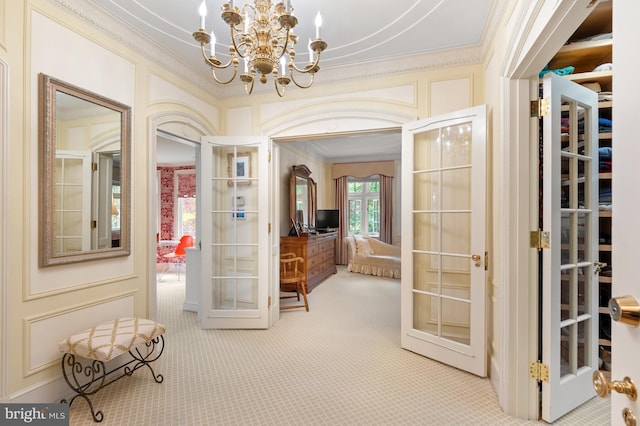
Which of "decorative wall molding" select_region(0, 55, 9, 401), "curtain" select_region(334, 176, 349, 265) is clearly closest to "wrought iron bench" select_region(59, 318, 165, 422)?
"decorative wall molding" select_region(0, 55, 9, 401)

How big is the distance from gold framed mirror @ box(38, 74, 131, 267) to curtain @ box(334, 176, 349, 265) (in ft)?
18.7

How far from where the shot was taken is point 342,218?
25.9 feet

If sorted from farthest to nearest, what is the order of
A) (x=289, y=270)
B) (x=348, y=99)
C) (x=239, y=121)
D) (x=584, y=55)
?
(x=289, y=270) < (x=239, y=121) < (x=348, y=99) < (x=584, y=55)

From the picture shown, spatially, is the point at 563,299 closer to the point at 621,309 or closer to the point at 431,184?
the point at 431,184

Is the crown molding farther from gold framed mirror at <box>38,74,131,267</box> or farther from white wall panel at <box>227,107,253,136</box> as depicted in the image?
gold framed mirror at <box>38,74,131,267</box>

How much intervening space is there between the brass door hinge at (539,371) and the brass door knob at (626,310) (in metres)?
1.67

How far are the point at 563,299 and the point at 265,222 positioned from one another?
8.86ft

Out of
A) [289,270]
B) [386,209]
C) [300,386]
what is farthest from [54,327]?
[386,209]

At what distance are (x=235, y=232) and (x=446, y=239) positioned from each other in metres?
2.29

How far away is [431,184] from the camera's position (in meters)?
2.80

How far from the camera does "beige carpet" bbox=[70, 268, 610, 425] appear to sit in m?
1.94

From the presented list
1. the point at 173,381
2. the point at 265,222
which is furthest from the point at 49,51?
the point at 173,381

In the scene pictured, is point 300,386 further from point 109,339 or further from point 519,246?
point 519,246

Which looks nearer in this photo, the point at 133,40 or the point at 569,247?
the point at 569,247
